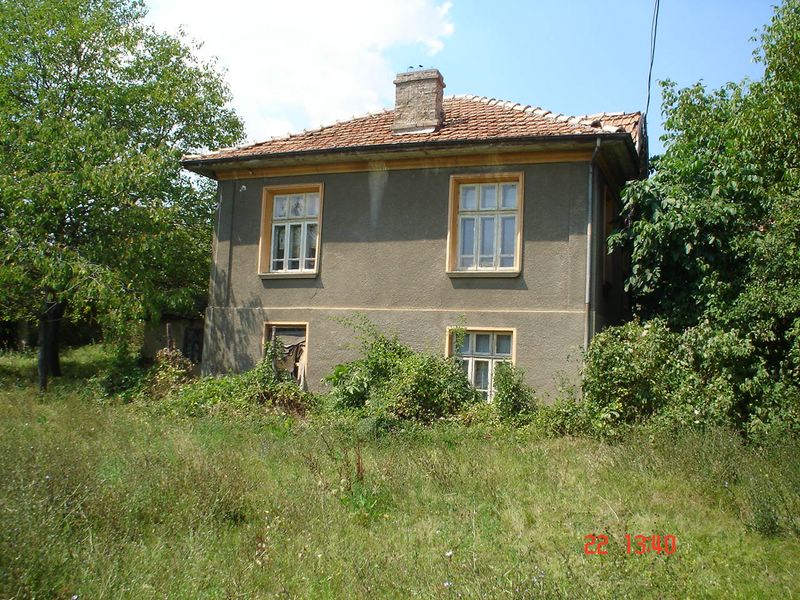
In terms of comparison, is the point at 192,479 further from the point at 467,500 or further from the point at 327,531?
the point at 467,500

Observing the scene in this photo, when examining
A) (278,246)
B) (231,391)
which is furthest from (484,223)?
(231,391)

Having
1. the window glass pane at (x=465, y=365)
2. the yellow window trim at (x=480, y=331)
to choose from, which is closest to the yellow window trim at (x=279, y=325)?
the yellow window trim at (x=480, y=331)

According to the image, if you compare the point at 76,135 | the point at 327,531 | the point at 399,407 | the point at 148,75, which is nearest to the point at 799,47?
the point at 399,407

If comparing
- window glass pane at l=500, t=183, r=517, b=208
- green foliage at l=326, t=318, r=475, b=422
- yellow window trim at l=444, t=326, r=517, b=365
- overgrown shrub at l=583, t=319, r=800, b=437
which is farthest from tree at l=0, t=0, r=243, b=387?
overgrown shrub at l=583, t=319, r=800, b=437

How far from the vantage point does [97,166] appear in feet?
51.6

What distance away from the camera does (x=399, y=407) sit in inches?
446

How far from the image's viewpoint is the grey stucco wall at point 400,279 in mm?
12234

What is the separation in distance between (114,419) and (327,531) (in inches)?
241

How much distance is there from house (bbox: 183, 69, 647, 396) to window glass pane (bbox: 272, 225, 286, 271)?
0.10 ft

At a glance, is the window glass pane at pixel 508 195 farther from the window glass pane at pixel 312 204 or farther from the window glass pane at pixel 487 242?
the window glass pane at pixel 312 204

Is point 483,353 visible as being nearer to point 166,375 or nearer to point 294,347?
point 294,347

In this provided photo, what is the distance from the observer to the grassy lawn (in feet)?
16.1

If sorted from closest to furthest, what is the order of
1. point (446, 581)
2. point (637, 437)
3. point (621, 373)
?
point (446, 581) < point (637, 437) < point (621, 373)
